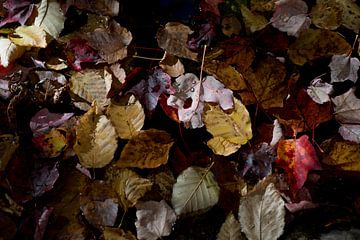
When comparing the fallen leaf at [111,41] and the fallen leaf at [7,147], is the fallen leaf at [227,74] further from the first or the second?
the fallen leaf at [7,147]

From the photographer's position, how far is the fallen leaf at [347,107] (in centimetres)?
90

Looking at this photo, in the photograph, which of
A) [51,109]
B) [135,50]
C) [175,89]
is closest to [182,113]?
A: [175,89]

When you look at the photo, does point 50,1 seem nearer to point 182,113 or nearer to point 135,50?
point 135,50

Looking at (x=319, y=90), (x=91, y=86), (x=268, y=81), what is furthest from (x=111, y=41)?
(x=319, y=90)

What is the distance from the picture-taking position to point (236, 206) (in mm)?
908

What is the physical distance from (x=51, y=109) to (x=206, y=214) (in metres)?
0.43

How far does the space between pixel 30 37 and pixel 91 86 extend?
0.17 m

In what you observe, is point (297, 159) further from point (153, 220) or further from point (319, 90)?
point (153, 220)

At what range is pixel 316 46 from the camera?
91cm

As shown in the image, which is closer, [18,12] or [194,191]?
[194,191]

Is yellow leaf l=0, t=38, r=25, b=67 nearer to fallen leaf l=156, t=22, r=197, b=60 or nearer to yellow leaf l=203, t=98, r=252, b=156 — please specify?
fallen leaf l=156, t=22, r=197, b=60

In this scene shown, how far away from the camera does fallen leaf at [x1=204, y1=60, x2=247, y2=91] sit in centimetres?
91

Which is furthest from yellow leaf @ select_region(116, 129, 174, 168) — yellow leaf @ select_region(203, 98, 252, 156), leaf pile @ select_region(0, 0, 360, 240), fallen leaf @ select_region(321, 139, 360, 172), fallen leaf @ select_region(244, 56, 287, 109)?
fallen leaf @ select_region(321, 139, 360, 172)

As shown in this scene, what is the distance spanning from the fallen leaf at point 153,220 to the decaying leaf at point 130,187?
0.13 ft
